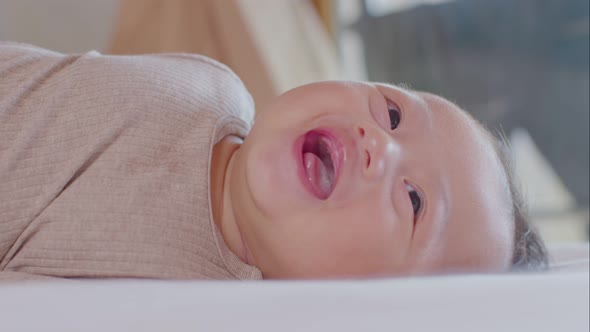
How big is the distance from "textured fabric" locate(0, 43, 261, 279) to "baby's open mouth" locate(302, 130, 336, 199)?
14 cm

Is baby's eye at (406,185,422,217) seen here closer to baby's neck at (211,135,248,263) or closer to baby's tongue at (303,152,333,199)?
baby's tongue at (303,152,333,199)

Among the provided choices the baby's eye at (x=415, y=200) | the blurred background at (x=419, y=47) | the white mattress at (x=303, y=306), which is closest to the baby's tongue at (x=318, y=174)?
the baby's eye at (x=415, y=200)

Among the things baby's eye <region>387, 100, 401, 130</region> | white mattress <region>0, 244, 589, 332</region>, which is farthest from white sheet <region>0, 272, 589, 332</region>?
baby's eye <region>387, 100, 401, 130</region>

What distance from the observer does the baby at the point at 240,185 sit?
747 mm

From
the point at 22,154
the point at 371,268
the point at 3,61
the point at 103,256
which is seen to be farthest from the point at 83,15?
the point at 371,268

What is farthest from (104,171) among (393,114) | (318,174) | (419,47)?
(419,47)

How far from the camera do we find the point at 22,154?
0.78m

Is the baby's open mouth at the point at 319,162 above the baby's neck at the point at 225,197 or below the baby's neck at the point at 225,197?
above

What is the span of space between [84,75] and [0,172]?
17cm

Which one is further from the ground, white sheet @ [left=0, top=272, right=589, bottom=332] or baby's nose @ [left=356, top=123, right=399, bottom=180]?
white sheet @ [left=0, top=272, right=589, bottom=332]

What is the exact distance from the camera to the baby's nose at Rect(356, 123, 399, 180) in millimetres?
745

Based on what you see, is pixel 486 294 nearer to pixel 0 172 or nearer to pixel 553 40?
pixel 0 172

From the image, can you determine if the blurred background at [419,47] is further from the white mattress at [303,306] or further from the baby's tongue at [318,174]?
the white mattress at [303,306]

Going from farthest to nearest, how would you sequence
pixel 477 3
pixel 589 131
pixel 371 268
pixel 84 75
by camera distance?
1. pixel 477 3
2. pixel 589 131
3. pixel 84 75
4. pixel 371 268
